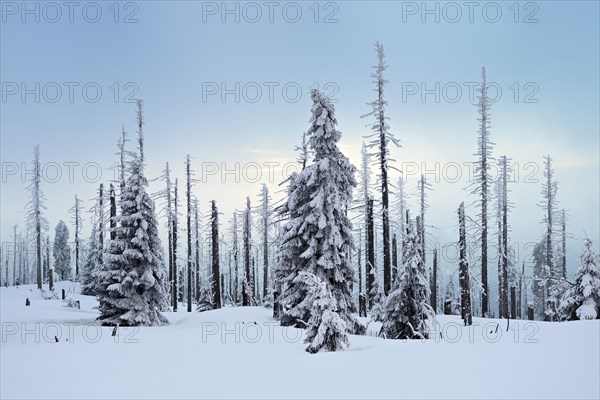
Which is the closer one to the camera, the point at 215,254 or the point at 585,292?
the point at 585,292

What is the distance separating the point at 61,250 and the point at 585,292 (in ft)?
234

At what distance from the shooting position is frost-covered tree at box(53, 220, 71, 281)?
66.9 meters

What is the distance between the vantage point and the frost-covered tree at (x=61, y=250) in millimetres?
66938

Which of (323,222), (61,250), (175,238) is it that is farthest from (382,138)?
(61,250)

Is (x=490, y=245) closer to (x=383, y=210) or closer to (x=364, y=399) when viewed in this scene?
(x=383, y=210)

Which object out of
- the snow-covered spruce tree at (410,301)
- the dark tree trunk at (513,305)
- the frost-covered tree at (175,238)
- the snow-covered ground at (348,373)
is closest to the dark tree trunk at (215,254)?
the frost-covered tree at (175,238)

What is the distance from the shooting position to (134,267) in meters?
23.4

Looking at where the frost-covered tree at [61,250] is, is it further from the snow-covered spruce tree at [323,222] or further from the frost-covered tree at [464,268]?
the frost-covered tree at [464,268]

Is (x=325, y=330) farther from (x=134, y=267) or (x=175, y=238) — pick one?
(x=175, y=238)

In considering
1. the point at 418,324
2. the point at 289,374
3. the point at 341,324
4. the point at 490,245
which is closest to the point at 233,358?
the point at 289,374

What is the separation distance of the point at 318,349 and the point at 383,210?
13.5 m

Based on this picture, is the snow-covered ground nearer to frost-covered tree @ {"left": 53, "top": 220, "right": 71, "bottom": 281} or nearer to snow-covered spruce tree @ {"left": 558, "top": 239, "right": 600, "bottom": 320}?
snow-covered spruce tree @ {"left": 558, "top": 239, "right": 600, "bottom": 320}

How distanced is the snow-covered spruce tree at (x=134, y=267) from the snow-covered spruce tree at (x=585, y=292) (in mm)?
21471

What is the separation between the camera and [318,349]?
32.2 feet
